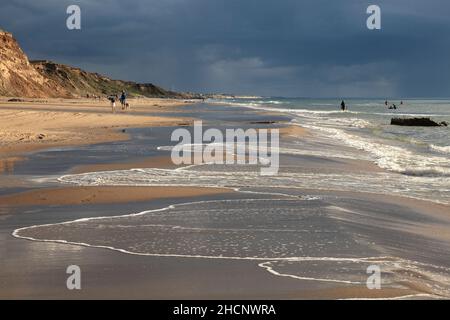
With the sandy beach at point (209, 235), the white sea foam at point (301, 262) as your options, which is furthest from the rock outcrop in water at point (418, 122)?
the white sea foam at point (301, 262)

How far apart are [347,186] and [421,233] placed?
Result: 156 inches

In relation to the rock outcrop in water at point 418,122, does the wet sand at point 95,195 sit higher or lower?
lower

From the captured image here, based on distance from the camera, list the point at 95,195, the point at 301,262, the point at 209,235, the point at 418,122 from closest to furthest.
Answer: the point at 301,262 < the point at 209,235 < the point at 95,195 < the point at 418,122

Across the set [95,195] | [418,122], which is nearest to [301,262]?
[95,195]

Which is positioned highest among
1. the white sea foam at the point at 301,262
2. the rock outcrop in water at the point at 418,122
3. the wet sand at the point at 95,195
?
the rock outcrop in water at the point at 418,122

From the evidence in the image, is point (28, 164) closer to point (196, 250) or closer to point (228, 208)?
point (228, 208)

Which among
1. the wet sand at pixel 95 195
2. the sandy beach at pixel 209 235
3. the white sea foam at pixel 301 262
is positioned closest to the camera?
the sandy beach at pixel 209 235

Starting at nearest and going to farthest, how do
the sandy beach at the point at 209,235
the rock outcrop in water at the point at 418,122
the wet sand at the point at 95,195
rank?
the sandy beach at the point at 209,235 → the wet sand at the point at 95,195 → the rock outcrop in water at the point at 418,122

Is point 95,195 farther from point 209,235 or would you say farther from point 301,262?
point 301,262

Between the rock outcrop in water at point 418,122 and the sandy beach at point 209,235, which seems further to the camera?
the rock outcrop in water at point 418,122

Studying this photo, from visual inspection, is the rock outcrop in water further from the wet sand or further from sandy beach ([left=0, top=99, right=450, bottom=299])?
the wet sand

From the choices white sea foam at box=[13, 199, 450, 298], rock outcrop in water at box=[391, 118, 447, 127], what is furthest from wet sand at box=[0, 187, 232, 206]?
rock outcrop in water at box=[391, 118, 447, 127]

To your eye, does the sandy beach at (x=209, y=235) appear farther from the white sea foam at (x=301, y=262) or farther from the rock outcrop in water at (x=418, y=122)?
the rock outcrop in water at (x=418, y=122)

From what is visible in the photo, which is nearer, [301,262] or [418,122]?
[301,262]
